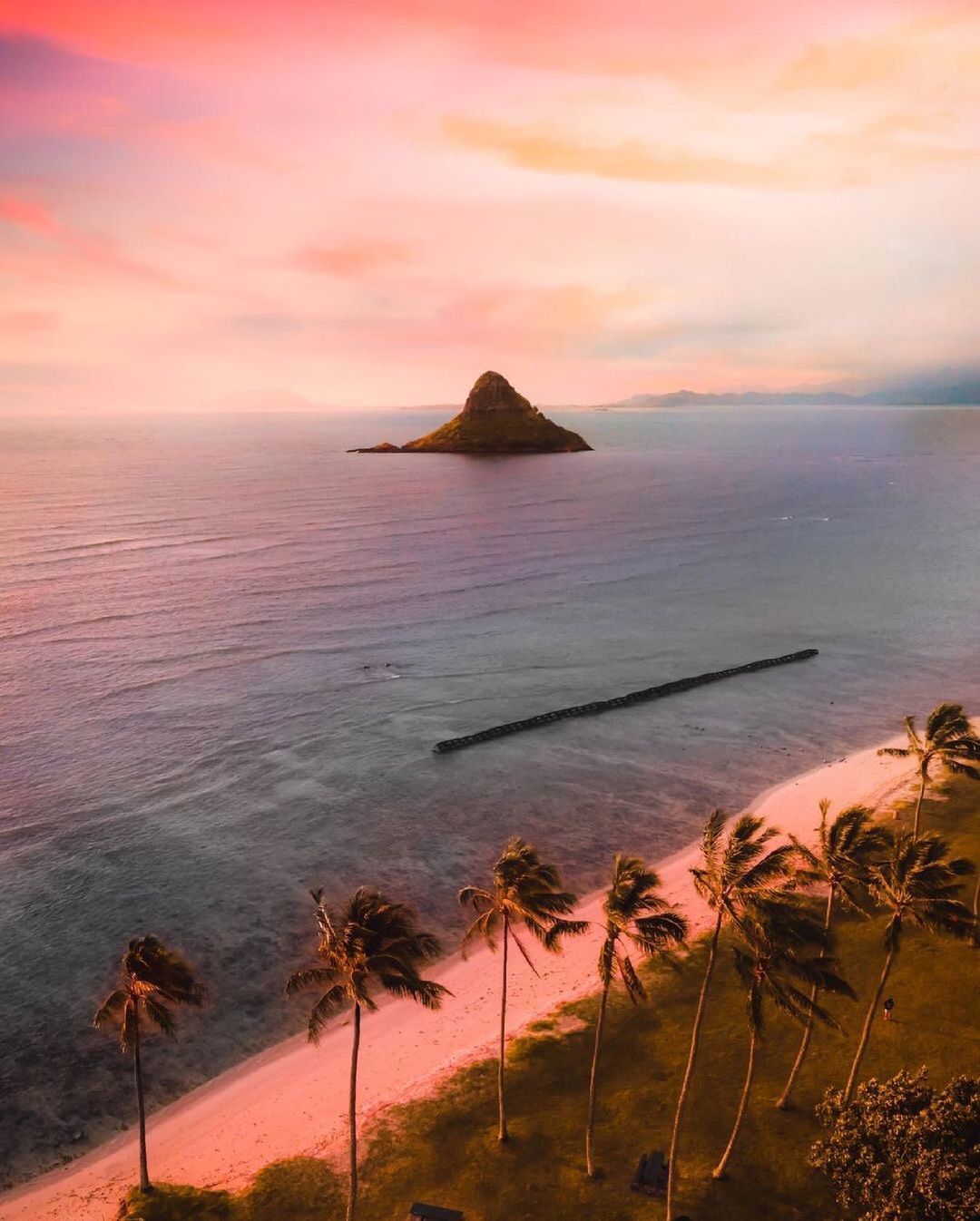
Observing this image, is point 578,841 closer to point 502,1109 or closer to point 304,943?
point 304,943

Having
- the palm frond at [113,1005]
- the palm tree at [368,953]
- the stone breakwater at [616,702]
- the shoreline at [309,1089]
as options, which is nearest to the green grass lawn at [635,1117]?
the shoreline at [309,1089]

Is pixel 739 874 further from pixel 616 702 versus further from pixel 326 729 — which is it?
pixel 616 702

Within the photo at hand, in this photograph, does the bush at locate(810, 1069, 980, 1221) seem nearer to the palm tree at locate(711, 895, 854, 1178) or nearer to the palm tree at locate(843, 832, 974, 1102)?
the palm tree at locate(711, 895, 854, 1178)

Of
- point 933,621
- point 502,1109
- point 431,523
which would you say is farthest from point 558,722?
point 431,523

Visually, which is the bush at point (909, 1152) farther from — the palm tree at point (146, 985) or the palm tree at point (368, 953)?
the palm tree at point (146, 985)

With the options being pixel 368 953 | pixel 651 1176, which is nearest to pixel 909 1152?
pixel 651 1176

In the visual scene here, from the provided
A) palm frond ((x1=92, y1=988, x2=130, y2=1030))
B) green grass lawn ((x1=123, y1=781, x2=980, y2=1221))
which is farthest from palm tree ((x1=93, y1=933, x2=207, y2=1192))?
green grass lawn ((x1=123, y1=781, x2=980, y2=1221))
